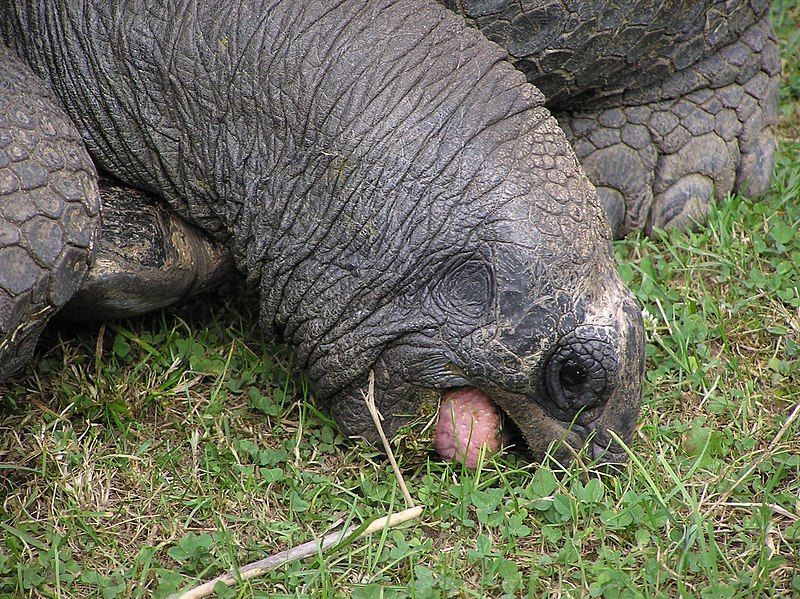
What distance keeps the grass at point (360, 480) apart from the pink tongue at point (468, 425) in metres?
0.04

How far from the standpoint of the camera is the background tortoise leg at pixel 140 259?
9.27ft

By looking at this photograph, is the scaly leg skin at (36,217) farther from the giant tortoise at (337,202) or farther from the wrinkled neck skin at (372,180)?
the wrinkled neck skin at (372,180)

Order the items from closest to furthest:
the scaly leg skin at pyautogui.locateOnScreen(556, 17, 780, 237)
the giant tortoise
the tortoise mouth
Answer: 1. the giant tortoise
2. the tortoise mouth
3. the scaly leg skin at pyautogui.locateOnScreen(556, 17, 780, 237)

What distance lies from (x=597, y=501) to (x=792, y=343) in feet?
3.00

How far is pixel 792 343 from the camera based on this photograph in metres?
3.20

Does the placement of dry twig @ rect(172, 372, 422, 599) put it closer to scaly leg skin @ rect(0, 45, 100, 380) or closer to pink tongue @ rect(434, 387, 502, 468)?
pink tongue @ rect(434, 387, 502, 468)

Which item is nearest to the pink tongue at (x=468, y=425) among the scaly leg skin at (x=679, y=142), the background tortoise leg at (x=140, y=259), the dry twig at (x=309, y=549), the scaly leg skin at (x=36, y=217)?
the dry twig at (x=309, y=549)

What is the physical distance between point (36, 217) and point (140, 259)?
1.38ft

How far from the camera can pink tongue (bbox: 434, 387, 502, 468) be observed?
2.73 m

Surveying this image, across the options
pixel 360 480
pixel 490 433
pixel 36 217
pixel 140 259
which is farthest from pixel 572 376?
pixel 36 217

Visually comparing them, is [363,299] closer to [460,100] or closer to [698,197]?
[460,100]

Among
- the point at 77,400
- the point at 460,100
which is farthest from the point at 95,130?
the point at 460,100

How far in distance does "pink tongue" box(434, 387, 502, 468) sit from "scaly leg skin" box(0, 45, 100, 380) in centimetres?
95

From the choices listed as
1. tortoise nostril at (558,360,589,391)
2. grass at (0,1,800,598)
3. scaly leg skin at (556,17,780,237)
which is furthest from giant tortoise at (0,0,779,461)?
scaly leg skin at (556,17,780,237)
